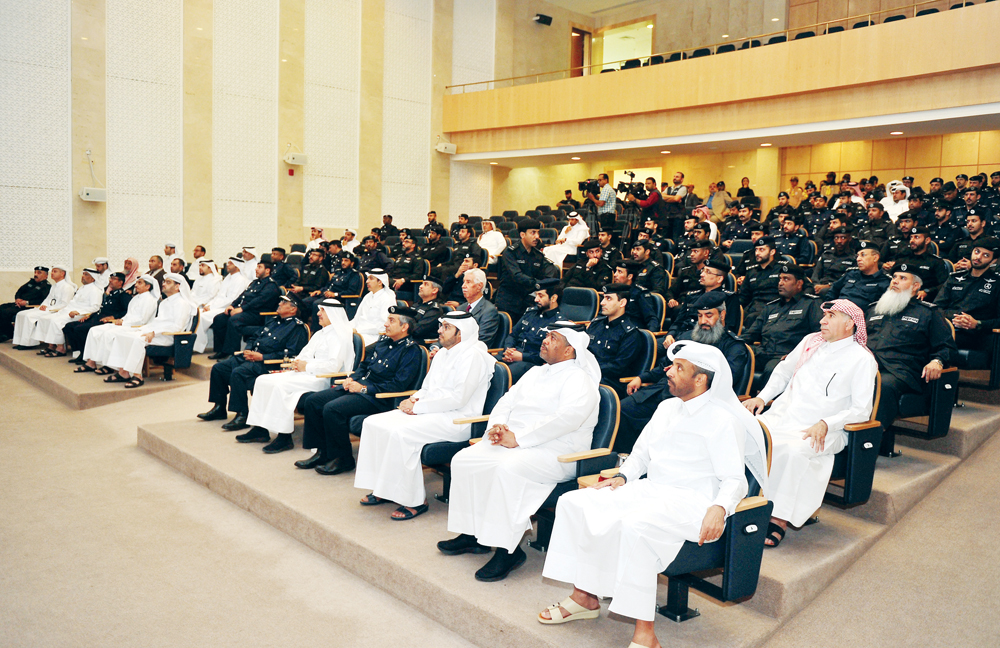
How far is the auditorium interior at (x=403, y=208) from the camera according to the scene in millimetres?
3395

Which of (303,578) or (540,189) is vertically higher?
(540,189)

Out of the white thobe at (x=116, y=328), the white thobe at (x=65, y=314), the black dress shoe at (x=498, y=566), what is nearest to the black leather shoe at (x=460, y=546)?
the black dress shoe at (x=498, y=566)

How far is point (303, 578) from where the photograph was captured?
387 centimetres

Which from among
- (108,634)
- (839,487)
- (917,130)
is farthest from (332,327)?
(917,130)

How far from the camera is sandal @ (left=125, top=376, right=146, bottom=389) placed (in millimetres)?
7891

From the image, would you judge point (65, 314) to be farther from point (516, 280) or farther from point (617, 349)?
point (617, 349)

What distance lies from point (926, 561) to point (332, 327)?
4.33 m

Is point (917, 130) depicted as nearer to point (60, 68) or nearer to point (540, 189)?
point (540, 189)

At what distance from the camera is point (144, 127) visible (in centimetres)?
1306

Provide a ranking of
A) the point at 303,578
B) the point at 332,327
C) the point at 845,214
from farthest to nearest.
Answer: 1. the point at 845,214
2. the point at 332,327
3. the point at 303,578

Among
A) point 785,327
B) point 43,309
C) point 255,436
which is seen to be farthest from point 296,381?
point 43,309

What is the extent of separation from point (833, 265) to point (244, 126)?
11339 mm

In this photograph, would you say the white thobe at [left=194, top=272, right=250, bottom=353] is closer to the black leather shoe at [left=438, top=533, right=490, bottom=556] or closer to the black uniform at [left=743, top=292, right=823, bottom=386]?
the black leather shoe at [left=438, top=533, right=490, bottom=556]

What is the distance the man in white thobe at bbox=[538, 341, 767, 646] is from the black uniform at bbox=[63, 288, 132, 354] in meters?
8.22
